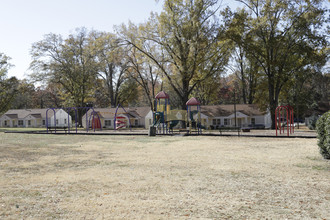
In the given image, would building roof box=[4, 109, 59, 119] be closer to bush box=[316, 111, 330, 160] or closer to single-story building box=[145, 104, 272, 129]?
single-story building box=[145, 104, 272, 129]

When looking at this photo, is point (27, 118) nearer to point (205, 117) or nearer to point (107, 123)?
point (107, 123)

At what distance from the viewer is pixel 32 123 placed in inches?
2894

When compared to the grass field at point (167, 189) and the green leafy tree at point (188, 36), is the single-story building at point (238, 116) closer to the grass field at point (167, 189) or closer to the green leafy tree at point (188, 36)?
the green leafy tree at point (188, 36)

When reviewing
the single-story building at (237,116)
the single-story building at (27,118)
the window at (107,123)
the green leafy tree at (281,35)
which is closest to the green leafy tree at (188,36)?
the green leafy tree at (281,35)

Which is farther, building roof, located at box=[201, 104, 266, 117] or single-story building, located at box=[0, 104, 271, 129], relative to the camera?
building roof, located at box=[201, 104, 266, 117]

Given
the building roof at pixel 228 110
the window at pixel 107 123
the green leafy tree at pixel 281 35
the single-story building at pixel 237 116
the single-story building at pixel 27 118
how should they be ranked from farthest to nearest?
the single-story building at pixel 27 118 → the window at pixel 107 123 → the building roof at pixel 228 110 → the single-story building at pixel 237 116 → the green leafy tree at pixel 281 35

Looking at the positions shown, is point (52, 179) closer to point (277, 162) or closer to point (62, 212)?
point (62, 212)

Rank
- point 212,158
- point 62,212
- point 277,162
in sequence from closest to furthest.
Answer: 1. point 62,212
2. point 277,162
3. point 212,158

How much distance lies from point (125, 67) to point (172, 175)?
171 feet

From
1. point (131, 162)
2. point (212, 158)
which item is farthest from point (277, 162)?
point (131, 162)

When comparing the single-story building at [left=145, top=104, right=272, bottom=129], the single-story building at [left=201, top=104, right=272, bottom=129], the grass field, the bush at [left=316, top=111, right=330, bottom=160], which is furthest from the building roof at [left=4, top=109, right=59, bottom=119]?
the bush at [left=316, top=111, right=330, bottom=160]

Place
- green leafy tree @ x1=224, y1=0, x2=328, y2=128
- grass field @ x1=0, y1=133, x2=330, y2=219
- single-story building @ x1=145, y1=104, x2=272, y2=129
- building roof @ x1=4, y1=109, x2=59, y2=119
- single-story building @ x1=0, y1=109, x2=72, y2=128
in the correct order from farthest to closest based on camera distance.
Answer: building roof @ x1=4, y1=109, x2=59, y2=119 → single-story building @ x1=0, y1=109, x2=72, y2=128 → single-story building @ x1=145, y1=104, x2=272, y2=129 → green leafy tree @ x1=224, y1=0, x2=328, y2=128 → grass field @ x1=0, y1=133, x2=330, y2=219

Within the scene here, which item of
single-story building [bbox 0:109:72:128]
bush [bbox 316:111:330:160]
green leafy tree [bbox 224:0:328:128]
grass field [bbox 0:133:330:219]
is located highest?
green leafy tree [bbox 224:0:328:128]

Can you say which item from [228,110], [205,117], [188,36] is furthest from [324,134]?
[205,117]
